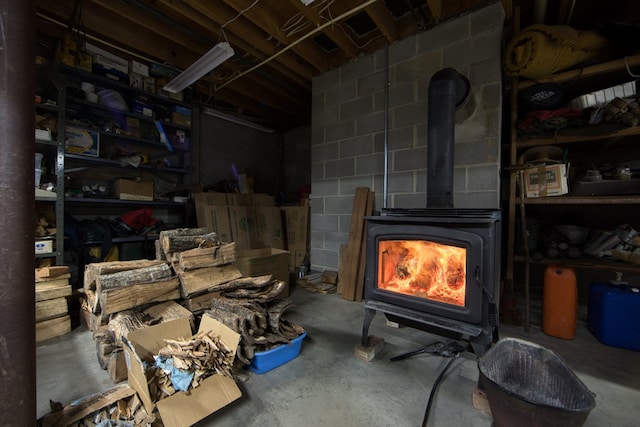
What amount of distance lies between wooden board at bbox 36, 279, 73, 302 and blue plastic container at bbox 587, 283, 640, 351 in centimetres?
389

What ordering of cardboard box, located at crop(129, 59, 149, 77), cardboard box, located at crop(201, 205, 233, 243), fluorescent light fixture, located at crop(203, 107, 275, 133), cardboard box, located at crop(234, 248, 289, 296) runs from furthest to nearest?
1. fluorescent light fixture, located at crop(203, 107, 275, 133)
2. cardboard box, located at crop(201, 205, 233, 243)
3. cardboard box, located at crop(129, 59, 149, 77)
4. cardboard box, located at crop(234, 248, 289, 296)

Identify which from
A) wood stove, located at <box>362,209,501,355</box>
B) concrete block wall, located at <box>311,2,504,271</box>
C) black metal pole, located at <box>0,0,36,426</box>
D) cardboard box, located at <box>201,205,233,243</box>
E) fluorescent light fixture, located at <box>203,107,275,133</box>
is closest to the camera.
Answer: black metal pole, located at <box>0,0,36,426</box>

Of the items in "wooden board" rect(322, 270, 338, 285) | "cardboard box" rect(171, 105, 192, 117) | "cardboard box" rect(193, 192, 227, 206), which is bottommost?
"wooden board" rect(322, 270, 338, 285)

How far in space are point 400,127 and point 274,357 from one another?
2280 mm

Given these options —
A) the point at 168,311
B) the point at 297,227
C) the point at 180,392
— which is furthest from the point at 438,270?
the point at 297,227

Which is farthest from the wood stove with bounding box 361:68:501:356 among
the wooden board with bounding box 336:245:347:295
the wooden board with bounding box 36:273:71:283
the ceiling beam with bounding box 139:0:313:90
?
the wooden board with bounding box 36:273:71:283

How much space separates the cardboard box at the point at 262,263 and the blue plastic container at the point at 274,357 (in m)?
1.01

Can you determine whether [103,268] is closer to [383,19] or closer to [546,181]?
[383,19]

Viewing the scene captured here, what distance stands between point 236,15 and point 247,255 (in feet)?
7.32

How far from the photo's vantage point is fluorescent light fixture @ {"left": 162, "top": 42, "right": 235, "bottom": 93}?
7.57 feet

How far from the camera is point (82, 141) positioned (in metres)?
2.76

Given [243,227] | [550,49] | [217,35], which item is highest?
[217,35]

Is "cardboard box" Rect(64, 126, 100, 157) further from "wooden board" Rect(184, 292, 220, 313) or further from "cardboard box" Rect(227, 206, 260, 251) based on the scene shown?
"wooden board" Rect(184, 292, 220, 313)

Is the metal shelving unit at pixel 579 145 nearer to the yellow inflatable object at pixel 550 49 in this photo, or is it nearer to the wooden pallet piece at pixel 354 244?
the yellow inflatable object at pixel 550 49
